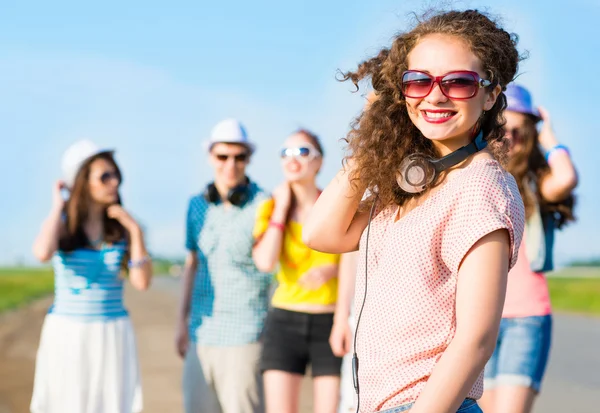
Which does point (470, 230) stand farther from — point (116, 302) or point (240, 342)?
point (116, 302)

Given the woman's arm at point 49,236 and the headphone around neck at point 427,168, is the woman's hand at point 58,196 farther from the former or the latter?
the headphone around neck at point 427,168

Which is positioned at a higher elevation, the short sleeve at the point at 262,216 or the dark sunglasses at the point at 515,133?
the dark sunglasses at the point at 515,133

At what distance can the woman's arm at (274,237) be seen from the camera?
5.36 meters

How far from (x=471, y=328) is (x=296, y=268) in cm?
335

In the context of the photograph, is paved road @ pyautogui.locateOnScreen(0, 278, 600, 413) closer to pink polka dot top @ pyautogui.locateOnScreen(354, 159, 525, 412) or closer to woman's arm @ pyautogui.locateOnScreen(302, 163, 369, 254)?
woman's arm @ pyautogui.locateOnScreen(302, 163, 369, 254)

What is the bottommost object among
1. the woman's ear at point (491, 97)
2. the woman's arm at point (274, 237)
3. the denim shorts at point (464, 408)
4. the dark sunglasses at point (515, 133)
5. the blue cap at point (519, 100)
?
the denim shorts at point (464, 408)

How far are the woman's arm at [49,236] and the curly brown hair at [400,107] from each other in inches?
140

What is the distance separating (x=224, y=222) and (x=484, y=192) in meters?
3.66

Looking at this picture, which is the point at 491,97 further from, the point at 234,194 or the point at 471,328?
the point at 234,194

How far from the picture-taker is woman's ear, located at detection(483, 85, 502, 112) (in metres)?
2.41

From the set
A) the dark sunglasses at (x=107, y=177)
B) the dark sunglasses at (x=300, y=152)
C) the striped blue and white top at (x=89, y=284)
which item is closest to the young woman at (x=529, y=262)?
the dark sunglasses at (x=300, y=152)

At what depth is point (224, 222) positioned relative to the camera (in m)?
5.73

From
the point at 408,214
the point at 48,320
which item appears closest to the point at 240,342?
the point at 48,320

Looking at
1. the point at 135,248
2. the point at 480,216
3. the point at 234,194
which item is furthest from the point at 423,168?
the point at 135,248
